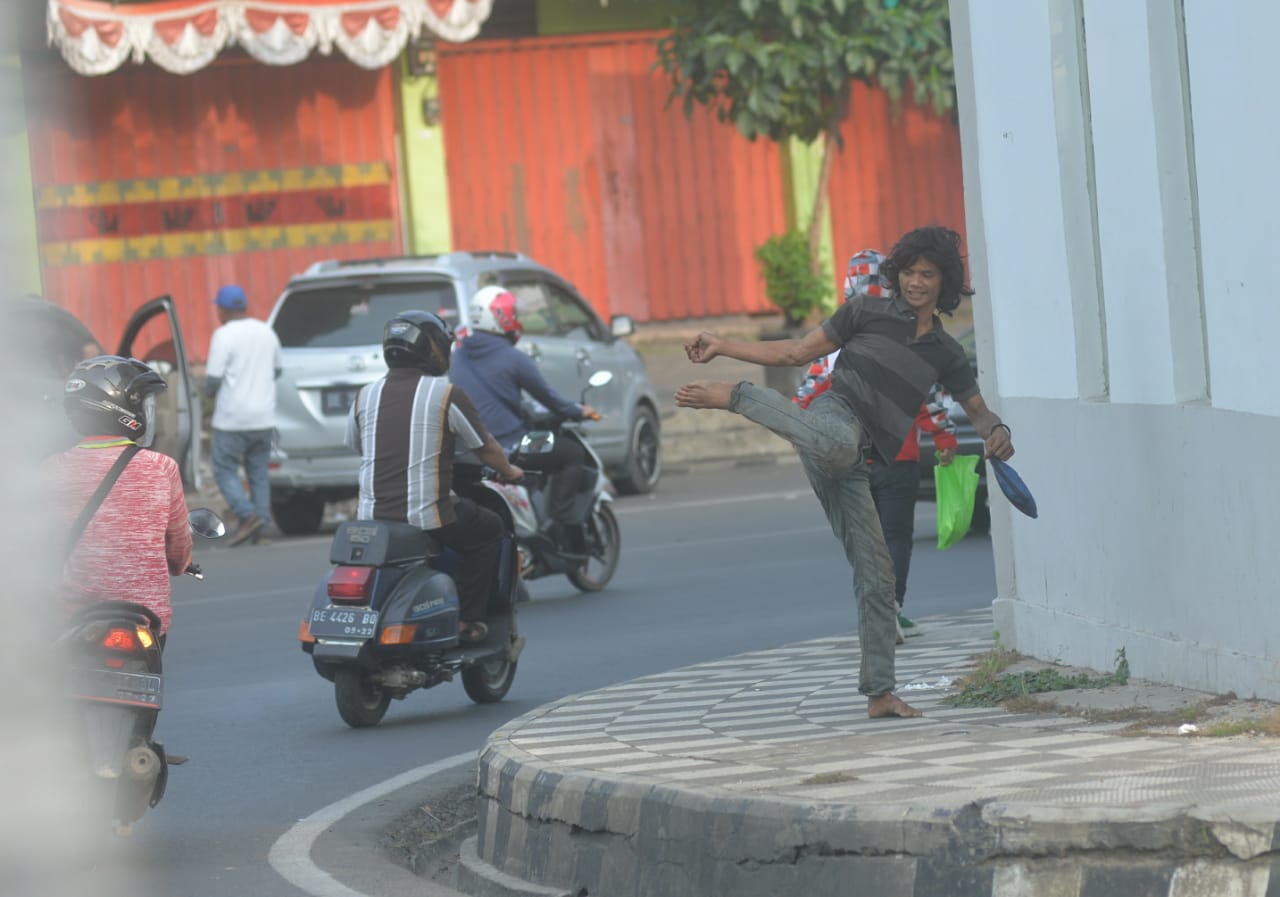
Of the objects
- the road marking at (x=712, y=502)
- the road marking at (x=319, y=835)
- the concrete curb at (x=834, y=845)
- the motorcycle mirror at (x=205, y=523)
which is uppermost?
the motorcycle mirror at (x=205, y=523)

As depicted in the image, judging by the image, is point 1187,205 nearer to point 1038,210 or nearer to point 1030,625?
point 1038,210

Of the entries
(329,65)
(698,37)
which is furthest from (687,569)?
(329,65)

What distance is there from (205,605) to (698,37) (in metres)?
10.2

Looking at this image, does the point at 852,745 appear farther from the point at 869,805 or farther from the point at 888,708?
the point at 869,805

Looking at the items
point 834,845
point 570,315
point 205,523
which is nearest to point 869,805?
point 834,845

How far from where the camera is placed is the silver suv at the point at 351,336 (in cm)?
1678

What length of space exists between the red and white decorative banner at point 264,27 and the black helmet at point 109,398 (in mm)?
13295

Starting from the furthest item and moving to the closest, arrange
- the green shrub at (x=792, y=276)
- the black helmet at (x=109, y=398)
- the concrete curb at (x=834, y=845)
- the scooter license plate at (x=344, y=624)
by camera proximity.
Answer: the green shrub at (x=792, y=276), the scooter license plate at (x=344, y=624), the black helmet at (x=109, y=398), the concrete curb at (x=834, y=845)

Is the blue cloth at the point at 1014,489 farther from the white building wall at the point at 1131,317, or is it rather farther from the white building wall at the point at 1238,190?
the white building wall at the point at 1238,190

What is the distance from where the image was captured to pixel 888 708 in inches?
291

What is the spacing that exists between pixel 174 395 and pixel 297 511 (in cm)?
166

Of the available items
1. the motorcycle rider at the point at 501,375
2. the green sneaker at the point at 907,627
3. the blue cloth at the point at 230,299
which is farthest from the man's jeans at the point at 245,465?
the green sneaker at the point at 907,627

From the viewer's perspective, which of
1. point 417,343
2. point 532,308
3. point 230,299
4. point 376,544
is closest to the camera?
point 376,544

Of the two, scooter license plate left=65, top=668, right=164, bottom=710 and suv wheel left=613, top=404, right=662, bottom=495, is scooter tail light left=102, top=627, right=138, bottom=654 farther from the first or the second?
suv wheel left=613, top=404, right=662, bottom=495
